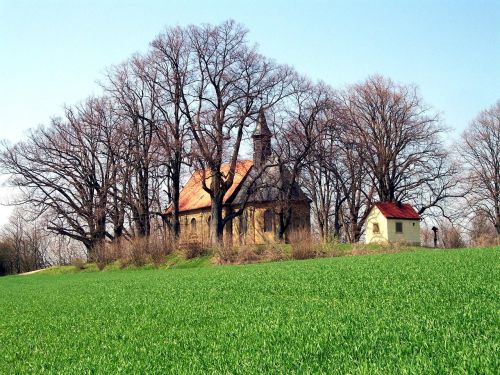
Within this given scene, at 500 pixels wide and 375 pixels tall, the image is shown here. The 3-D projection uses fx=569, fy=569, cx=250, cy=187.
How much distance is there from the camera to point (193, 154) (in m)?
45.0

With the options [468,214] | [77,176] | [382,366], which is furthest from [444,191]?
[382,366]

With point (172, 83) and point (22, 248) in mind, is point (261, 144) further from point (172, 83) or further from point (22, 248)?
point (22, 248)

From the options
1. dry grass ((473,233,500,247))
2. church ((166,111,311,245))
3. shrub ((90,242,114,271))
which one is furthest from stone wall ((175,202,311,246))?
dry grass ((473,233,500,247))

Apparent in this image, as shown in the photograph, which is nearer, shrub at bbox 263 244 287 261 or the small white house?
shrub at bbox 263 244 287 261

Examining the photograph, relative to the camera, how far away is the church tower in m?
49.9

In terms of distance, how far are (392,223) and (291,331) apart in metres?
45.0

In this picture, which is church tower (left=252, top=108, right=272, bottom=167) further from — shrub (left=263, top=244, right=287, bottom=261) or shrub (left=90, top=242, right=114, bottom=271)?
shrub (left=90, top=242, right=114, bottom=271)

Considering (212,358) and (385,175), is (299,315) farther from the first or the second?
(385,175)

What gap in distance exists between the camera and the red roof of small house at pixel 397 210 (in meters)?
51.2

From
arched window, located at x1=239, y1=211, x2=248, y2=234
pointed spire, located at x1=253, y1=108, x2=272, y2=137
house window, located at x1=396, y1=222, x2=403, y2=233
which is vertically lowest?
house window, located at x1=396, y1=222, x2=403, y2=233

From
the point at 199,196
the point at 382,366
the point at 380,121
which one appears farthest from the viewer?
the point at 199,196

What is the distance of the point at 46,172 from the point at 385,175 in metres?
32.5

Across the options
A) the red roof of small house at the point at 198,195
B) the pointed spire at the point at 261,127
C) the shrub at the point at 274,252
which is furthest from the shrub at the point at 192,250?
the red roof of small house at the point at 198,195

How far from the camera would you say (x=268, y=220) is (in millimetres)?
58219
